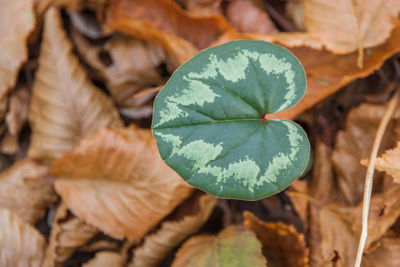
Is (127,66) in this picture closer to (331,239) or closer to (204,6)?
(204,6)

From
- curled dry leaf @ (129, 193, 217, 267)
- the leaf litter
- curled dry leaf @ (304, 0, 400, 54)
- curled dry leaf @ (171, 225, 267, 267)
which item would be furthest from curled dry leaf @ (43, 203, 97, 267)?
curled dry leaf @ (304, 0, 400, 54)

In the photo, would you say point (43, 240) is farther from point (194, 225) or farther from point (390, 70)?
point (390, 70)

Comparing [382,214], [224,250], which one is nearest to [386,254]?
[382,214]

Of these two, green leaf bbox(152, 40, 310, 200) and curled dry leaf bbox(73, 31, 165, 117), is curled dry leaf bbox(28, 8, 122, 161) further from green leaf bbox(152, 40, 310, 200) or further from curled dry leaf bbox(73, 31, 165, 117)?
green leaf bbox(152, 40, 310, 200)

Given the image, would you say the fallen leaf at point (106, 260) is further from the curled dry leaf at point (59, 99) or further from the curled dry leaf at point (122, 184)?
the curled dry leaf at point (59, 99)

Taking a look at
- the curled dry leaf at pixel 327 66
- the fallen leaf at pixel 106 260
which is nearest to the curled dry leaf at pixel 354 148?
the curled dry leaf at pixel 327 66
